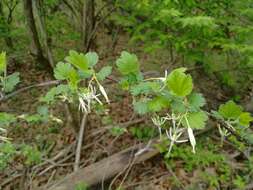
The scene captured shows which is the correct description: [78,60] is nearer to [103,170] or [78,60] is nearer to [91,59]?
[91,59]

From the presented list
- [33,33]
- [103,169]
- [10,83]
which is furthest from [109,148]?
[10,83]

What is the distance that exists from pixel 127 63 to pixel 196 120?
28 centimetres

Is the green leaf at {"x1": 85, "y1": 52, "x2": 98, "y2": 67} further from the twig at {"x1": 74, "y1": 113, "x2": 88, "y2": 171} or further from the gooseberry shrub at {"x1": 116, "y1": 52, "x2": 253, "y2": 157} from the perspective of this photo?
the twig at {"x1": 74, "y1": 113, "x2": 88, "y2": 171}

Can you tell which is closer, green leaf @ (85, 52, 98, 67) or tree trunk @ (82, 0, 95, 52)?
green leaf @ (85, 52, 98, 67)

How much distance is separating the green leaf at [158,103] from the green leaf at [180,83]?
8cm

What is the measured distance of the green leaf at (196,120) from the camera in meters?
0.89

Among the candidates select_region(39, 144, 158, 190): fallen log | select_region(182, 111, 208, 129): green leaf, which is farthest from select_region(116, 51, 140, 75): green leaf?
select_region(39, 144, 158, 190): fallen log

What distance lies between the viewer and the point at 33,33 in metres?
5.05

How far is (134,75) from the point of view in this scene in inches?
41.6

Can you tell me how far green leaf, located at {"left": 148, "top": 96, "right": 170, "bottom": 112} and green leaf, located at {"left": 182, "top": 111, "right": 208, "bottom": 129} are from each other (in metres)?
0.07

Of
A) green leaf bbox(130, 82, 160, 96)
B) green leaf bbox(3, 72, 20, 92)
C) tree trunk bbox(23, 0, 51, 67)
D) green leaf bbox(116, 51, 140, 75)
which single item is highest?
green leaf bbox(116, 51, 140, 75)

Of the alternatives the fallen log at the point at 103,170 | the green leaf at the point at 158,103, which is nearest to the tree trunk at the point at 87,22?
the fallen log at the point at 103,170

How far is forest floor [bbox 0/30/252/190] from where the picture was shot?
13.1ft

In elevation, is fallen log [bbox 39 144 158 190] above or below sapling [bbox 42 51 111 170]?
below
